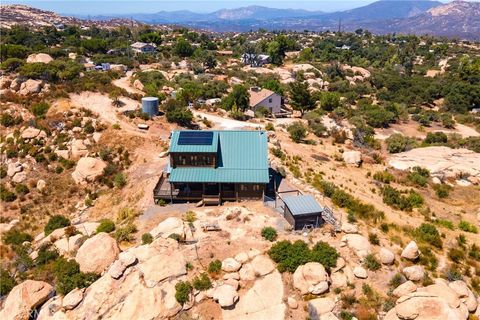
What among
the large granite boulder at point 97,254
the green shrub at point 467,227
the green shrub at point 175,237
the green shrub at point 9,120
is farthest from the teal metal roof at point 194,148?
the green shrub at point 9,120

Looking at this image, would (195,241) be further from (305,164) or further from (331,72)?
(331,72)

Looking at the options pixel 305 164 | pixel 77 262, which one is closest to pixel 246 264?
pixel 77 262

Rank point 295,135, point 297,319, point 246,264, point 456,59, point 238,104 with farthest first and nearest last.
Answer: point 456,59 < point 238,104 < point 295,135 < point 246,264 < point 297,319

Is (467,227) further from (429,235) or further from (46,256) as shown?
(46,256)

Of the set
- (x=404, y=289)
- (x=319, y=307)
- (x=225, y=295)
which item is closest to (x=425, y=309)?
(x=404, y=289)

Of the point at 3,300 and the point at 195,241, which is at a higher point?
the point at 195,241

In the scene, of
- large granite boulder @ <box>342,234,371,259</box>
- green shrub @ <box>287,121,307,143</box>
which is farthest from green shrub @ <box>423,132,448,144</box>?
large granite boulder @ <box>342,234,371,259</box>

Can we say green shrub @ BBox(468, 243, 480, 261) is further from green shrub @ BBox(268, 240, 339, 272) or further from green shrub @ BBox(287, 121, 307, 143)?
green shrub @ BBox(287, 121, 307, 143)
